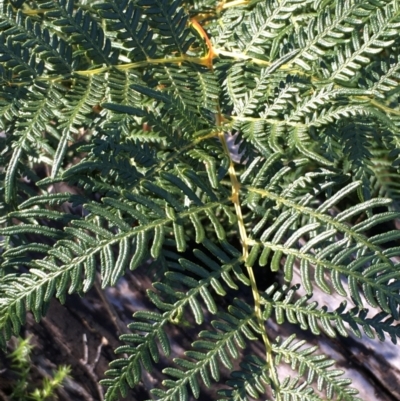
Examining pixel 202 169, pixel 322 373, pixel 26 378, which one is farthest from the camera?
pixel 26 378

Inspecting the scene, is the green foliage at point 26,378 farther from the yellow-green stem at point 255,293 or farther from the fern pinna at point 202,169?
the yellow-green stem at point 255,293

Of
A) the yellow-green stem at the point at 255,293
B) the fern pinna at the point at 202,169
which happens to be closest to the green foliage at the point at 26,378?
the fern pinna at the point at 202,169

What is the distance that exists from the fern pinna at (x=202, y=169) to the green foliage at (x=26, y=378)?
2.51 feet

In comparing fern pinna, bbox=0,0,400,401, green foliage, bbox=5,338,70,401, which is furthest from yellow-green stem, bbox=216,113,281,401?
green foliage, bbox=5,338,70,401

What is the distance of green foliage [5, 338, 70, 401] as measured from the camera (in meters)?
1.68

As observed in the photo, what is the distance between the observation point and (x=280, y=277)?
1.67 meters

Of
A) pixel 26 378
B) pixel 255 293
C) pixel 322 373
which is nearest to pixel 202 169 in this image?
pixel 255 293

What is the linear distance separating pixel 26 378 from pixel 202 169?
43.6 inches

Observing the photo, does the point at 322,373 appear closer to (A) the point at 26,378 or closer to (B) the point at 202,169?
(B) the point at 202,169

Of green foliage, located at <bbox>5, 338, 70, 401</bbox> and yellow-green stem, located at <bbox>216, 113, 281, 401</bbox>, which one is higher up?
green foliage, located at <bbox>5, 338, 70, 401</bbox>

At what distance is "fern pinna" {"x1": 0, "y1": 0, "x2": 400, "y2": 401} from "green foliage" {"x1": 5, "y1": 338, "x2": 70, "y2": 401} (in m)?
0.76

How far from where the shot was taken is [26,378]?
177cm

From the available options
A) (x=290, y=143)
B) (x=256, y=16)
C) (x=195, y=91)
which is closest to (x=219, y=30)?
(x=256, y=16)

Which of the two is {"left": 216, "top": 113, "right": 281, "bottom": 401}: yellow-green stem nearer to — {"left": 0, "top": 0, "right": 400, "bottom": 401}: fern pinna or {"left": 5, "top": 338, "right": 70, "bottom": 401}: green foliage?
{"left": 0, "top": 0, "right": 400, "bottom": 401}: fern pinna
